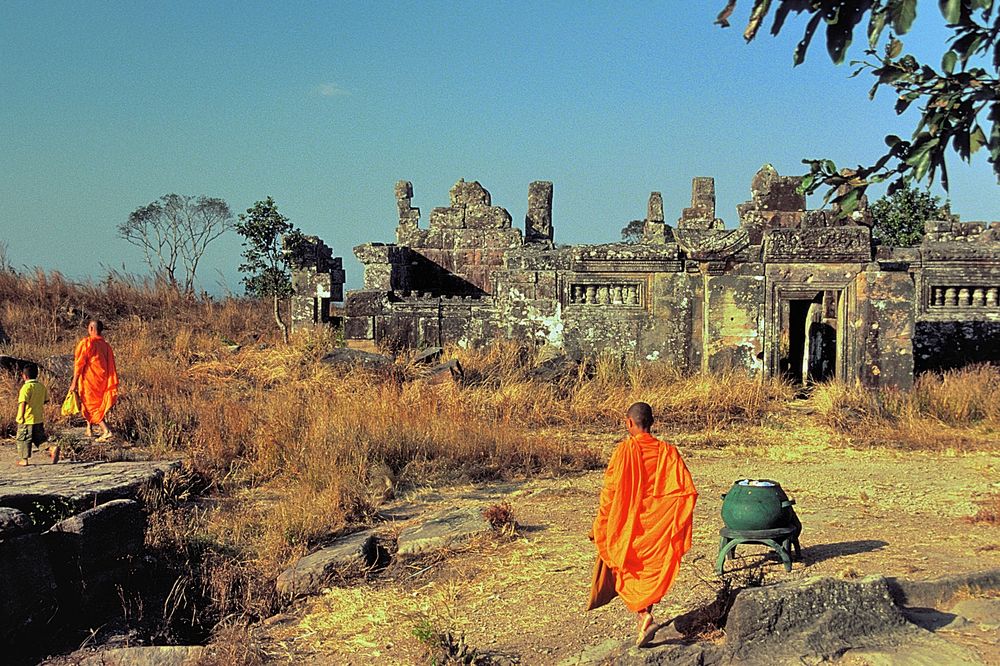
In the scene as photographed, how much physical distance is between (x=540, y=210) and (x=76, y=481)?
1591cm

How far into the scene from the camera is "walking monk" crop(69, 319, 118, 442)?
33.8 ft

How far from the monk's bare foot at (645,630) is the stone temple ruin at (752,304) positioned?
7620 mm

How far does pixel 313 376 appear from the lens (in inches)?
506

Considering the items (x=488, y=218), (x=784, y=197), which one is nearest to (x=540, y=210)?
(x=488, y=218)

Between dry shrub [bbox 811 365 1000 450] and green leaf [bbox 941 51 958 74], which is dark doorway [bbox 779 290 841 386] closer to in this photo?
dry shrub [bbox 811 365 1000 450]

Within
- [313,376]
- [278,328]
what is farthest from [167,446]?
[278,328]

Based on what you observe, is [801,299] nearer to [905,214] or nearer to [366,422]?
[366,422]

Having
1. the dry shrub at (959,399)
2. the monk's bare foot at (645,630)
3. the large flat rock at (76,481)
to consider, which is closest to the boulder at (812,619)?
the monk's bare foot at (645,630)

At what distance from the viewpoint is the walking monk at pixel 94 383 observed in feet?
33.8

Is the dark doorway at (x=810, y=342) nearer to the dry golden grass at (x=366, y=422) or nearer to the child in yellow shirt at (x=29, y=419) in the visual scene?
the dry golden grass at (x=366, y=422)

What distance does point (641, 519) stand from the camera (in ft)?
16.7

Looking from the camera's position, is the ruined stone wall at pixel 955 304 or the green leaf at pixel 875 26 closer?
the green leaf at pixel 875 26

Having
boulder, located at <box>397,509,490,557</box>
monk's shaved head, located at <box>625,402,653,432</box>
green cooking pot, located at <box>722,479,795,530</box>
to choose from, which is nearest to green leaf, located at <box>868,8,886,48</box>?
monk's shaved head, located at <box>625,402,653,432</box>

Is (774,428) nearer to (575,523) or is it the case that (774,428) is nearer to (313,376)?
(575,523)
